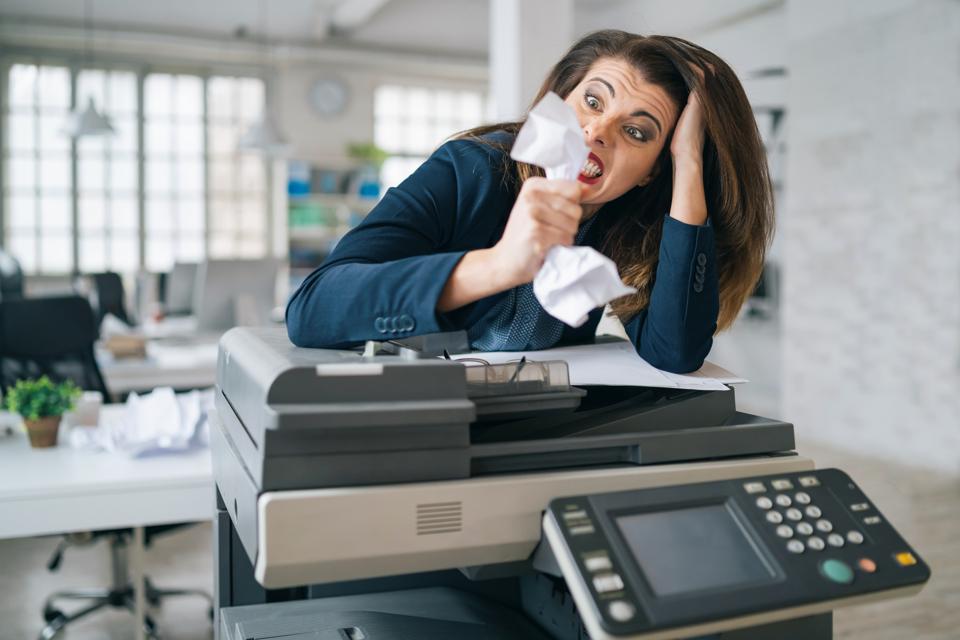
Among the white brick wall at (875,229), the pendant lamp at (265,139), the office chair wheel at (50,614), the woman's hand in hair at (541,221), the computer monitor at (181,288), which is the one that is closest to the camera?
the woman's hand in hair at (541,221)

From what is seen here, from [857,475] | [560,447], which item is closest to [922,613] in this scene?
[857,475]

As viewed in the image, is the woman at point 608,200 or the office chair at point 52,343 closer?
the woman at point 608,200

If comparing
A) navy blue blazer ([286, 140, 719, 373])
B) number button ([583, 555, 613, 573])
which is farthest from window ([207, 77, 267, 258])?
number button ([583, 555, 613, 573])

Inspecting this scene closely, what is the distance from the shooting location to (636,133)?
1093 millimetres

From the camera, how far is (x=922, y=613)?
2994 millimetres

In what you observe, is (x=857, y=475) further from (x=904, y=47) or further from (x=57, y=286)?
(x=57, y=286)

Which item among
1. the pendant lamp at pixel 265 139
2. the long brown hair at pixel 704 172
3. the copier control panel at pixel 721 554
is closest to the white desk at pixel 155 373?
the long brown hair at pixel 704 172

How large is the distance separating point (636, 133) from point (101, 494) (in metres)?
Answer: 1.31

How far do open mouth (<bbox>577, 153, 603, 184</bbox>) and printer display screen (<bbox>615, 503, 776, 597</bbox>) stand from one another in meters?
0.44

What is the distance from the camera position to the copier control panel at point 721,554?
2.36ft

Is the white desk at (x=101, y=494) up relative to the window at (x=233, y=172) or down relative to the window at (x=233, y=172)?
down

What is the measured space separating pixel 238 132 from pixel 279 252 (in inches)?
52.7

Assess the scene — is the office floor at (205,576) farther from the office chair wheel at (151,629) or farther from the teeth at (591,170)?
the teeth at (591,170)

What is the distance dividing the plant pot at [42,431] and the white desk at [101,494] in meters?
0.16
